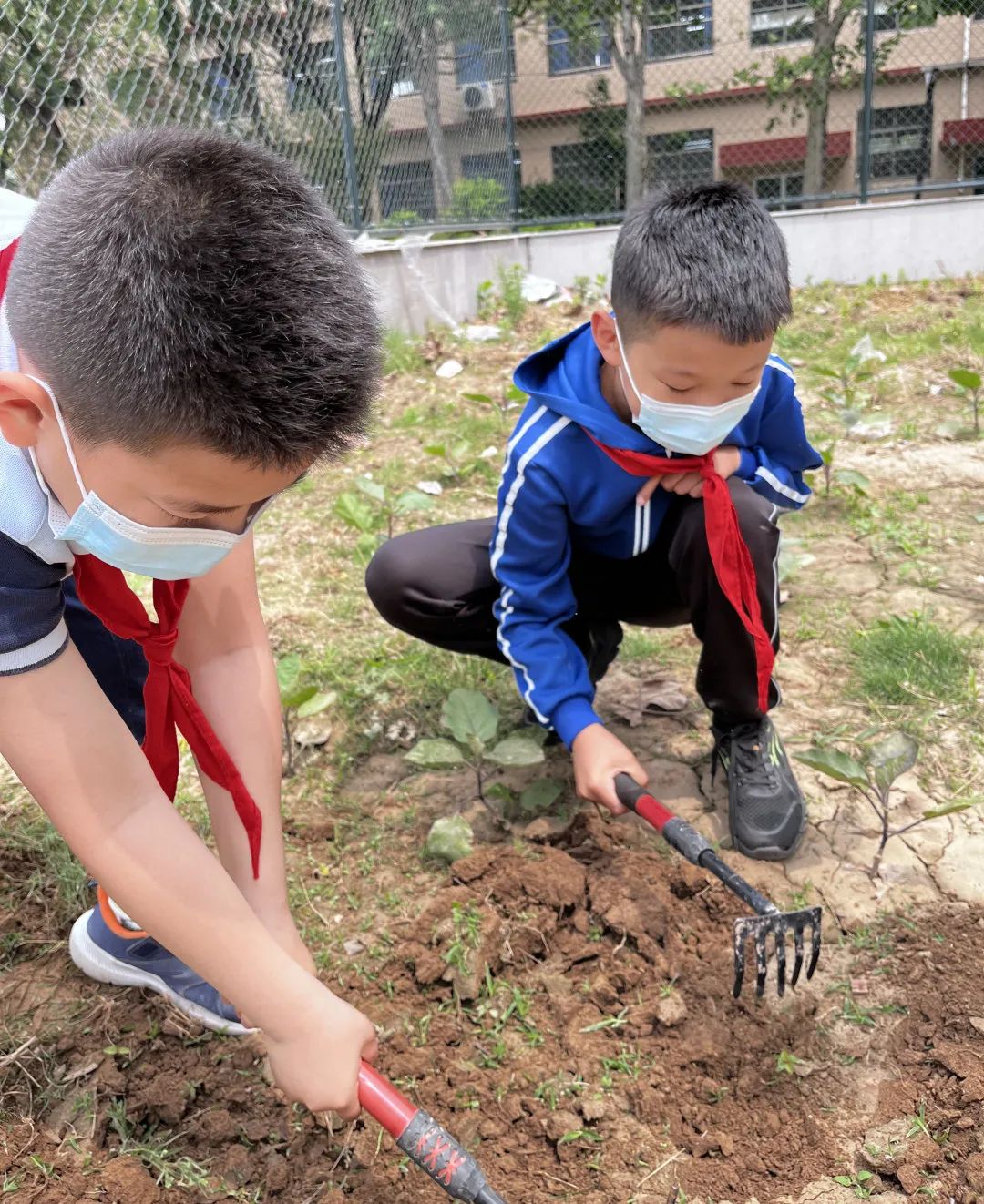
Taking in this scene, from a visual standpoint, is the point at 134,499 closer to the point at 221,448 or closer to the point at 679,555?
the point at 221,448

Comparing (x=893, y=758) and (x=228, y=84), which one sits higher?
→ (x=228, y=84)

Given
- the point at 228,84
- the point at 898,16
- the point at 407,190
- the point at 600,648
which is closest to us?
the point at 600,648

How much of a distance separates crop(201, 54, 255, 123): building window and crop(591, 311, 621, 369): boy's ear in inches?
147

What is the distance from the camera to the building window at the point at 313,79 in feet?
17.6

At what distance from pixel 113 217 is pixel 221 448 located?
0.23 metres

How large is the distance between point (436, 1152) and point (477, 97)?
26.4 ft

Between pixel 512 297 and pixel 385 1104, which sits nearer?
pixel 385 1104

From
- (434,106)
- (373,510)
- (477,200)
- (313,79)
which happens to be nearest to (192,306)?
(373,510)

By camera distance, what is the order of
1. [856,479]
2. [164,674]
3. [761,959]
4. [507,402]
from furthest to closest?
[507,402] → [856,479] → [761,959] → [164,674]

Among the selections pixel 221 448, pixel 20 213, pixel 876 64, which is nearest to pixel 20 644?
pixel 221 448

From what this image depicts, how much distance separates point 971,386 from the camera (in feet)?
12.1

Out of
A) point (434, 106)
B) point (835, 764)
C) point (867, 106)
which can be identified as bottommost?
point (835, 764)

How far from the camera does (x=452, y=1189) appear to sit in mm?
1216

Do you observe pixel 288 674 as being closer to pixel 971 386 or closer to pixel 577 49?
pixel 971 386
